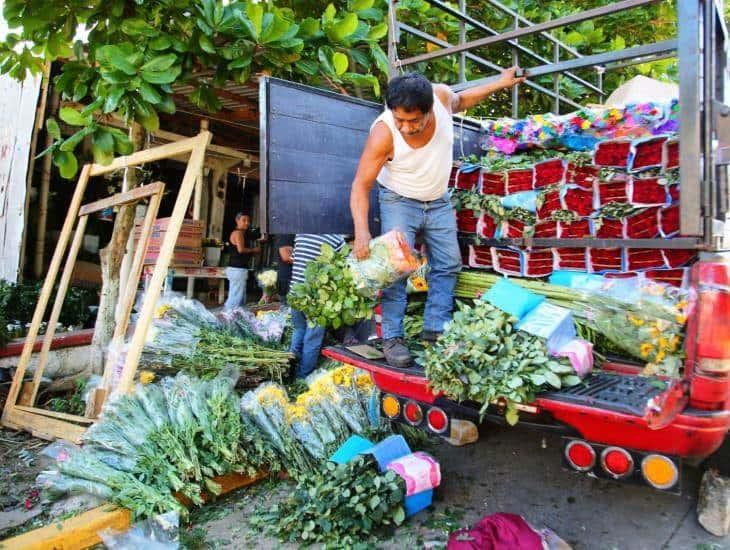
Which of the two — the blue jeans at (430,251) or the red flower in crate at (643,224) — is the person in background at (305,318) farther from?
the red flower in crate at (643,224)

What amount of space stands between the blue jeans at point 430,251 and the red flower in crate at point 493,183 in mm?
531

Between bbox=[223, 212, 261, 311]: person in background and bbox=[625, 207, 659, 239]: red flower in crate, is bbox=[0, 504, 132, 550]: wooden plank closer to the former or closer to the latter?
bbox=[625, 207, 659, 239]: red flower in crate

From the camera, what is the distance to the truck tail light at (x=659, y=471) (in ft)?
6.54

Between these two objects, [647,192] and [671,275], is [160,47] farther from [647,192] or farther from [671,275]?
[671,275]

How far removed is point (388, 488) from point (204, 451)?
1.19 m

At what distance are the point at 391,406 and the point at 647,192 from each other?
81.6 inches

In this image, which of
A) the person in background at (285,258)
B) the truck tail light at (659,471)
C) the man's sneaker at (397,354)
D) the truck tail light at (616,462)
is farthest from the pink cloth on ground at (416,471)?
the person in background at (285,258)

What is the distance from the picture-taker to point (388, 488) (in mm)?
2734

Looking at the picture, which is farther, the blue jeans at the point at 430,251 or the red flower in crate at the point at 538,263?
the red flower in crate at the point at 538,263

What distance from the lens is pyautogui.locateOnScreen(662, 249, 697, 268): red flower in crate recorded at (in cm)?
301

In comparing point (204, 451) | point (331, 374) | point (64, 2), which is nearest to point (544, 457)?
point (331, 374)

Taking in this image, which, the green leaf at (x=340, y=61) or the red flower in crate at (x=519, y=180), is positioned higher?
the green leaf at (x=340, y=61)

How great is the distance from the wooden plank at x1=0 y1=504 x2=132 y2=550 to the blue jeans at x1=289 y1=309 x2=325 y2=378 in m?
2.02

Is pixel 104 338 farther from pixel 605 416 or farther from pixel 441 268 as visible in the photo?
pixel 605 416
